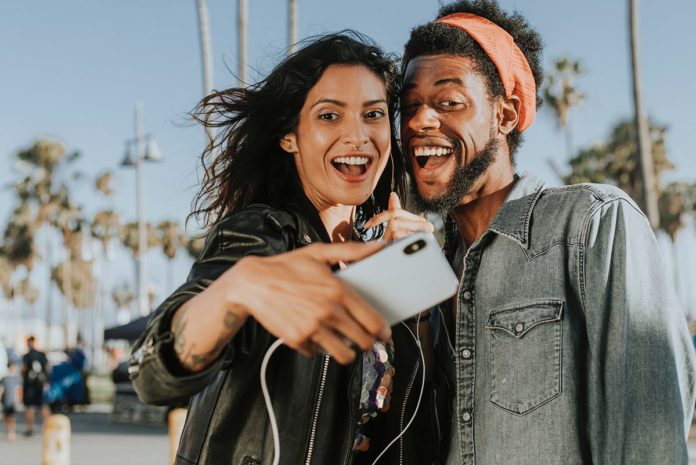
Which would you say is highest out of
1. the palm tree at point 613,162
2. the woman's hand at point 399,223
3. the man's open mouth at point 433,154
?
the palm tree at point 613,162

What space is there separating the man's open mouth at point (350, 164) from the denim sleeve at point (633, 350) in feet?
2.50

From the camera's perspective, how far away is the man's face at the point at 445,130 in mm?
3195

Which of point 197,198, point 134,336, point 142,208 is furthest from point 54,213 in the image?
point 197,198

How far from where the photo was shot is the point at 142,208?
28328 mm

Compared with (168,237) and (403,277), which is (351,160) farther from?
(168,237)

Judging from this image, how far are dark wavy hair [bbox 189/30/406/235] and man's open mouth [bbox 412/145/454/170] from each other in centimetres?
19

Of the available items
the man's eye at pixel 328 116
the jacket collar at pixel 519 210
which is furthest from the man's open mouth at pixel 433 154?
the man's eye at pixel 328 116

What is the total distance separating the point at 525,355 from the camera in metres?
2.68

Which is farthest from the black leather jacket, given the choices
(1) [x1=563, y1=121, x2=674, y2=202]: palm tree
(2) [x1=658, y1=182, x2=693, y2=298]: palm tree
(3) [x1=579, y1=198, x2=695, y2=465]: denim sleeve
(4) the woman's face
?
(2) [x1=658, y1=182, x2=693, y2=298]: palm tree

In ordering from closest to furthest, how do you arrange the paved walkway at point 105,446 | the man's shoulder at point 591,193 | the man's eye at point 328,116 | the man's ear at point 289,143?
the man's shoulder at point 591,193 < the man's eye at point 328,116 < the man's ear at point 289,143 < the paved walkway at point 105,446

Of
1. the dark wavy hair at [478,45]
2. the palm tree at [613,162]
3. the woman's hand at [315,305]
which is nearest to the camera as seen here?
the woman's hand at [315,305]

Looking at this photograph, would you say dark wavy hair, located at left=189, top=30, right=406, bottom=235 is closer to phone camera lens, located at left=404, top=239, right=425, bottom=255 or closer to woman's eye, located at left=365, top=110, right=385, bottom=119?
woman's eye, located at left=365, top=110, right=385, bottom=119

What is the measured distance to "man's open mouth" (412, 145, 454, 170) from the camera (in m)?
3.21

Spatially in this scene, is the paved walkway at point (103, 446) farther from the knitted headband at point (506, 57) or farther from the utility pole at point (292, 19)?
the knitted headband at point (506, 57)
